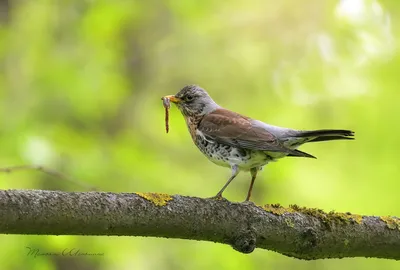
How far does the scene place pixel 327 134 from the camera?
405cm

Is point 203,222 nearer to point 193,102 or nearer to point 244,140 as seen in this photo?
point 244,140

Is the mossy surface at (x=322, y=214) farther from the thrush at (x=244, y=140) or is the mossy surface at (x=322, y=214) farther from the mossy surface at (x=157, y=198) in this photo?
the thrush at (x=244, y=140)

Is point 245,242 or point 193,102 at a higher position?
point 193,102

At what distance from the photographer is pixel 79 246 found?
509 centimetres

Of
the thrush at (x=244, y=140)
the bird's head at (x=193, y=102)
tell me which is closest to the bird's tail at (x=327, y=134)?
the thrush at (x=244, y=140)

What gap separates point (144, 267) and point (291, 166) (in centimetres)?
192

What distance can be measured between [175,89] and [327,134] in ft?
14.9

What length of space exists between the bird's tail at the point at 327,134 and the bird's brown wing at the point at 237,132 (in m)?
0.17

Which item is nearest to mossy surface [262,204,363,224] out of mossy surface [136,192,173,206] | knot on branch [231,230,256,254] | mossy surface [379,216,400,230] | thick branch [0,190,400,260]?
thick branch [0,190,400,260]

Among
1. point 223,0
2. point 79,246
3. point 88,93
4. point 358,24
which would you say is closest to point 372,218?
point 79,246

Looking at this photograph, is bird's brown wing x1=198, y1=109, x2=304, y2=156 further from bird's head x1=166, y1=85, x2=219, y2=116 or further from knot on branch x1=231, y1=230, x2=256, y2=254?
knot on branch x1=231, y1=230, x2=256, y2=254

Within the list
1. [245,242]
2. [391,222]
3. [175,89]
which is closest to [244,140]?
[391,222]

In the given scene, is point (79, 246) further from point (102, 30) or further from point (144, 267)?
point (102, 30)

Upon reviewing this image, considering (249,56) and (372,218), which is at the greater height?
(249,56)
